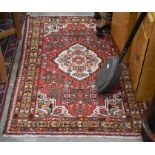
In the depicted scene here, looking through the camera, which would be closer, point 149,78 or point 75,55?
point 149,78

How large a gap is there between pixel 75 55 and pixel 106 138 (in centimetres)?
88

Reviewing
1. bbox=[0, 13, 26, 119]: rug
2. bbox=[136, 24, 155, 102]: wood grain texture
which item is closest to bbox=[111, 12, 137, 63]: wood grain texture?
bbox=[136, 24, 155, 102]: wood grain texture

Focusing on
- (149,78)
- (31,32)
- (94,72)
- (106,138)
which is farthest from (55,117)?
(31,32)

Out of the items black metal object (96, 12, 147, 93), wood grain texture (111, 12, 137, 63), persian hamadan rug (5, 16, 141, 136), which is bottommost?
persian hamadan rug (5, 16, 141, 136)

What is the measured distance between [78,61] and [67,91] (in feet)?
1.22

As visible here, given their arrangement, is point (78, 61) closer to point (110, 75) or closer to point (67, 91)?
point (67, 91)

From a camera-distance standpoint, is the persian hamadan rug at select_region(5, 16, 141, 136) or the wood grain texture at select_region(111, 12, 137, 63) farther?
the wood grain texture at select_region(111, 12, 137, 63)

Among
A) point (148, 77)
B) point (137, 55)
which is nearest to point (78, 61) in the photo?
point (137, 55)

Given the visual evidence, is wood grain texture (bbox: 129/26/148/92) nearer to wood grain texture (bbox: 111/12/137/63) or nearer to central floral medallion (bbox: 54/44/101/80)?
wood grain texture (bbox: 111/12/137/63)

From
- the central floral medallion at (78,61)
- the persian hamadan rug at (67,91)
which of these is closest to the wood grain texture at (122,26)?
the persian hamadan rug at (67,91)

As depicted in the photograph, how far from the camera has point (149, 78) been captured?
5.26ft

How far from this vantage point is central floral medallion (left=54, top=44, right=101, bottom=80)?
203 cm
